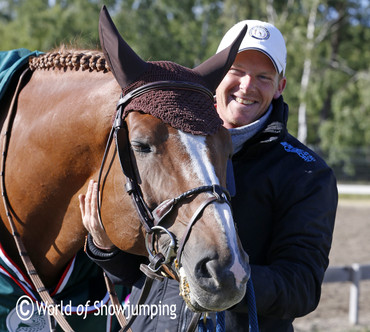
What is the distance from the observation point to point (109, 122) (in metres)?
2.17

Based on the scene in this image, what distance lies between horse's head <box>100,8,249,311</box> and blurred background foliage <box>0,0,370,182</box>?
69.7 feet

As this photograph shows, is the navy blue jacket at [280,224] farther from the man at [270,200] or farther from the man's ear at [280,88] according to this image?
the man's ear at [280,88]

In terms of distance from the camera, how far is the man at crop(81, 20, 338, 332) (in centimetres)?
229

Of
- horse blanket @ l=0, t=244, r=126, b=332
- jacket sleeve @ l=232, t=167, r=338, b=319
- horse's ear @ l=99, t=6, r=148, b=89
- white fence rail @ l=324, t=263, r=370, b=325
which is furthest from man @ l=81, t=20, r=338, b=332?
white fence rail @ l=324, t=263, r=370, b=325

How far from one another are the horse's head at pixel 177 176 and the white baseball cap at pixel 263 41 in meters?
0.48

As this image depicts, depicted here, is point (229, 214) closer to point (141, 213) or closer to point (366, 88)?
point (141, 213)

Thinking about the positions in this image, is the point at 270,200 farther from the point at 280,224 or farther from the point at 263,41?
the point at 263,41

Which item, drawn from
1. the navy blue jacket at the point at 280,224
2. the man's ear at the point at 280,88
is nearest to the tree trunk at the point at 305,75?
the man's ear at the point at 280,88

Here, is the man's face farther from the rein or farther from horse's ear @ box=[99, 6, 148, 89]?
horse's ear @ box=[99, 6, 148, 89]

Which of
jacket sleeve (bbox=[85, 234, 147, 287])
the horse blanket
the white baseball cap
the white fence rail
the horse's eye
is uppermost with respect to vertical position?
the white baseball cap

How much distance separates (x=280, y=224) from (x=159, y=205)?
75cm

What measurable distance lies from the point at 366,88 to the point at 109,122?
71.5 feet

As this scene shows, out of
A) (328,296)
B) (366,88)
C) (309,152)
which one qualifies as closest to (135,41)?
(366,88)

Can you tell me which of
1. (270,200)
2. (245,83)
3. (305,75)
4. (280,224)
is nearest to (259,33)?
(245,83)
